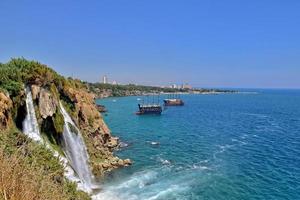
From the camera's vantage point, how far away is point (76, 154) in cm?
3353

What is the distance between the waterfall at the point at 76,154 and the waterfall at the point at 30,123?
4546 mm

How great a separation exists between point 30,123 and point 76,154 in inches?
281

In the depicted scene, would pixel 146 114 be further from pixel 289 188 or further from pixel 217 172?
pixel 289 188

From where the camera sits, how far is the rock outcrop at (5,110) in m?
23.9

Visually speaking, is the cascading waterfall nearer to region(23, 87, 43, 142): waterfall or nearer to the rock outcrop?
region(23, 87, 43, 142): waterfall

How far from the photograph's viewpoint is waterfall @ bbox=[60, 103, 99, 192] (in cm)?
3225

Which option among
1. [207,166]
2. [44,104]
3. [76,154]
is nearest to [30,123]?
[44,104]

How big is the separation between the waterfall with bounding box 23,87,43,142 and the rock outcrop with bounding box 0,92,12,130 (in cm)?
219

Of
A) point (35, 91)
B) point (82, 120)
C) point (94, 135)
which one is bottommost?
point (94, 135)

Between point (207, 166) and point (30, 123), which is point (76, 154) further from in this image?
point (207, 166)

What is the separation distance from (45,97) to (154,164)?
1819cm

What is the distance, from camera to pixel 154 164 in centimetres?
4234

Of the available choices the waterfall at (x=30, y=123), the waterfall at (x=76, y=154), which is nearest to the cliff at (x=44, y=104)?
the waterfall at (x=30, y=123)

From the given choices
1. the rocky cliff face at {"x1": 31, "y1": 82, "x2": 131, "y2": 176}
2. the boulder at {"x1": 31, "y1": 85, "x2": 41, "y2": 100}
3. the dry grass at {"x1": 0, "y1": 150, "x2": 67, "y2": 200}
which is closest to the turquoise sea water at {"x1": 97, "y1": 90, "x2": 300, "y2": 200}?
the rocky cliff face at {"x1": 31, "y1": 82, "x2": 131, "y2": 176}
